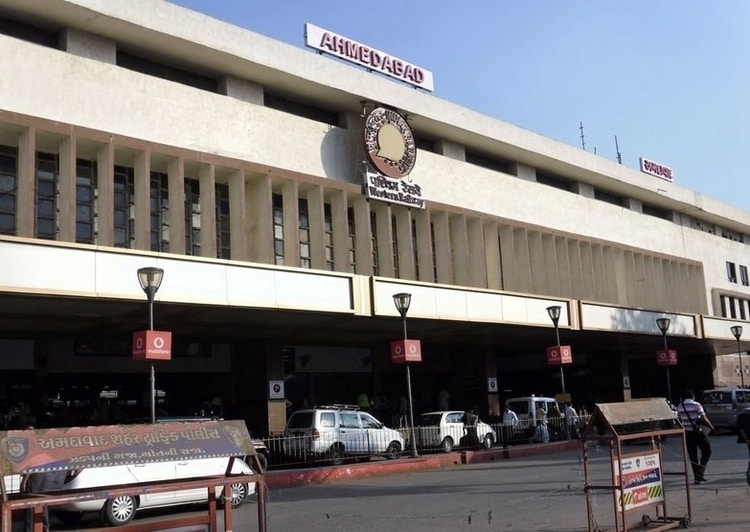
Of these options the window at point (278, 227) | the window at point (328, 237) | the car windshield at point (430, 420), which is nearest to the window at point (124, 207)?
the window at point (278, 227)

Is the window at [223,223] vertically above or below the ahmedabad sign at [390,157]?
below

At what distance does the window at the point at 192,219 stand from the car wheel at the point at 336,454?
289 inches

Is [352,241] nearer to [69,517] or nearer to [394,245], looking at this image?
[394,245]

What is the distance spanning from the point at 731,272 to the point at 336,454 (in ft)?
129

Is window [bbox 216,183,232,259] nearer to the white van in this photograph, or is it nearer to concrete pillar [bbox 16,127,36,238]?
concrete pillar [bbox 16,127,36,238]

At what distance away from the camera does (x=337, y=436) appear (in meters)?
23.2

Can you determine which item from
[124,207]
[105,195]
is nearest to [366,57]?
[124,207]

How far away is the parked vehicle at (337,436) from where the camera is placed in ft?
72.8

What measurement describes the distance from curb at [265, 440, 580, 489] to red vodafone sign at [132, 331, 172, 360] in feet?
12.3

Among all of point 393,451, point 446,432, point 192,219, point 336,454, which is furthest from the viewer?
point 446,432

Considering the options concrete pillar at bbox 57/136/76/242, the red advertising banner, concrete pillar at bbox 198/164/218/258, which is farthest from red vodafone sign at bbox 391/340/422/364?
the red advertising banner

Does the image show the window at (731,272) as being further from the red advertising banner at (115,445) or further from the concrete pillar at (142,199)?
the red advertising banner at (115,445)

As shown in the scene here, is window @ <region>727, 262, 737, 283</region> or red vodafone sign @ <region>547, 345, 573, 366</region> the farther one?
window @ <region>727, 262, 737, 283</region>

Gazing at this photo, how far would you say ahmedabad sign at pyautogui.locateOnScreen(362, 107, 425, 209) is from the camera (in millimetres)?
28531
